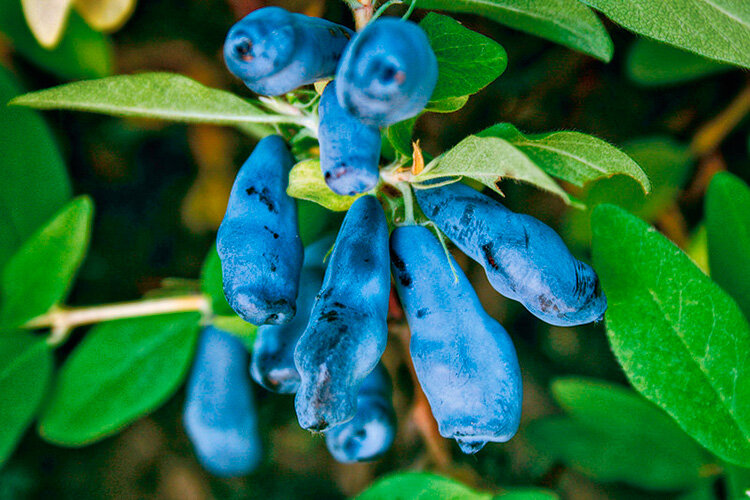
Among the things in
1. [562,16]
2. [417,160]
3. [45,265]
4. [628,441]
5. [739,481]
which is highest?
[562,16]

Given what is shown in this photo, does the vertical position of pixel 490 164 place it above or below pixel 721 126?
above

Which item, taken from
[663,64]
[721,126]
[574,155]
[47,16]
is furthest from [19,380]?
A: [721,126]

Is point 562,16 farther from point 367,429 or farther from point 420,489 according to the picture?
point 420,489

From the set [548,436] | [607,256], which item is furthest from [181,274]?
[607,256]

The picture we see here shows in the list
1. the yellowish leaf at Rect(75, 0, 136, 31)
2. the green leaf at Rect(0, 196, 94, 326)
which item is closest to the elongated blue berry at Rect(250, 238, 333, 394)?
the green leaf at Rect(0, 196, 94, 326)

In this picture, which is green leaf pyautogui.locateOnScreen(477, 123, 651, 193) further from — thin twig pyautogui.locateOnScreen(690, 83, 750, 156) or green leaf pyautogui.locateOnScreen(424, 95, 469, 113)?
thin twig pyautogui.locateOnScreen(690, 83, 750, 156)
